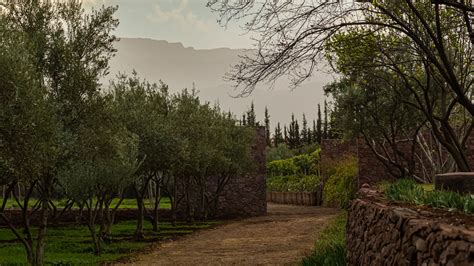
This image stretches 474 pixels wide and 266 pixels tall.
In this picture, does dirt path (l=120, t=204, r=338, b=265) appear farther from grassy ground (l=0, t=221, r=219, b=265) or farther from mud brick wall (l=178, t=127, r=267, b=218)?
mud brick wall (l=178, t=127, r=267, b=218)

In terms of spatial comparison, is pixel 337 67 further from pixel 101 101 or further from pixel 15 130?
pixel 15 130

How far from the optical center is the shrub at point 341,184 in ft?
116

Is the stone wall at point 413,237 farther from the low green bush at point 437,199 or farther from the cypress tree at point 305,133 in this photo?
the cypress tree at point 305,133

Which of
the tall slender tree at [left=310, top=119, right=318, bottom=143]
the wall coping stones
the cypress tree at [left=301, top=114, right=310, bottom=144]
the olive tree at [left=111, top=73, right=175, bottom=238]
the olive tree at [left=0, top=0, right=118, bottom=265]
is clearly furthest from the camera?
the cypress tree at [left=301, top=114, right=310, bottom=144]

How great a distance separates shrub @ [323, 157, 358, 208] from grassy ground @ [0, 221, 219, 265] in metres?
11.0

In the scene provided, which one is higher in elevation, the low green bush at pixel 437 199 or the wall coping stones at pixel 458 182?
the wall coping stones at pixel 458 182

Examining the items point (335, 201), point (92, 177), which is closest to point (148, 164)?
point (92, 177)

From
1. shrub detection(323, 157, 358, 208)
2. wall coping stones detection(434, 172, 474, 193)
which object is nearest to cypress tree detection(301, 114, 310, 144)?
shrub detection(323, 157, 358, 208)

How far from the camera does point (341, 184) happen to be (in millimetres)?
37656

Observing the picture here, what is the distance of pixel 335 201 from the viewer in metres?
41.3

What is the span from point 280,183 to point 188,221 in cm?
2582

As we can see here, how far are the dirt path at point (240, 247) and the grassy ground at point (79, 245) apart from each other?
1179 millimetres

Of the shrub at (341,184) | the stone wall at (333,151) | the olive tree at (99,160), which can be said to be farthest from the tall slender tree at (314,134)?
the olive tree at (99,160)

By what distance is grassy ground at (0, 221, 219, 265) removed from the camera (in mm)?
17378
